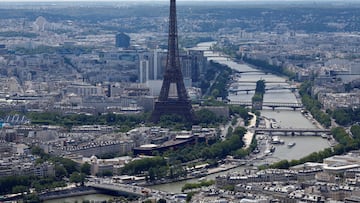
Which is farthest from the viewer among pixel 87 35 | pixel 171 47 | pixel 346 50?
pixel 87 35

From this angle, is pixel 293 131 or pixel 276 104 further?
pixel 276 104

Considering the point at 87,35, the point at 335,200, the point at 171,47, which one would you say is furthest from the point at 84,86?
the point at 87,35

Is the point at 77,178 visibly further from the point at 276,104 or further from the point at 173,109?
the point at 276,104

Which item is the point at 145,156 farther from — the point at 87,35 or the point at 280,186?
the point at 87,35

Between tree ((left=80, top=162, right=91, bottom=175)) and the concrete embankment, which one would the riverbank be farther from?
tree ((left=80, top=162, right=91, bottom=175))

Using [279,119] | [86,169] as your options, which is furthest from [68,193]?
[279,119]

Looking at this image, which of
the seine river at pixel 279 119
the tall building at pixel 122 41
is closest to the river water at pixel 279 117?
the seine river at pixel 279 119

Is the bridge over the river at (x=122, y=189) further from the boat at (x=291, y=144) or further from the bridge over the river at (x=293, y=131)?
the bridge over the river at (x=293, y=131)
